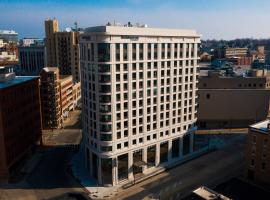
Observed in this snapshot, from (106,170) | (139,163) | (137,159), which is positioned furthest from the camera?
(137,159)

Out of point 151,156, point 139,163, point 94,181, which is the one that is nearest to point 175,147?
point 151,156

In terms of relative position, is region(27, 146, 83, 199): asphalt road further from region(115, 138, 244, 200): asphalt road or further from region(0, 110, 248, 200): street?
region(115, 138, 244, 200): asphalt road

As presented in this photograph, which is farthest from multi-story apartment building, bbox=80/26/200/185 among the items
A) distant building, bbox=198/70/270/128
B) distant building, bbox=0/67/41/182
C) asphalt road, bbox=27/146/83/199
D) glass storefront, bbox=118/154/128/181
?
distant building, bbox=198/70/270/128

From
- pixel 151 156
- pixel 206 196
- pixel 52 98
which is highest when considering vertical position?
pixel 52 98

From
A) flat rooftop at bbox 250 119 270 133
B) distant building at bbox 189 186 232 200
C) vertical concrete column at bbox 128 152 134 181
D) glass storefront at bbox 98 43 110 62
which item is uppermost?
glass storefront at bbox 98 43 110 62

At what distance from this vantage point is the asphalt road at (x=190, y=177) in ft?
247

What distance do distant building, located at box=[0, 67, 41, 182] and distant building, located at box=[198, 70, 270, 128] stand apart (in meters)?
70.2

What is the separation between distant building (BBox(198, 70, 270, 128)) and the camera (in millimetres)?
125000

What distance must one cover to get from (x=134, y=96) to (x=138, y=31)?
18.1 m

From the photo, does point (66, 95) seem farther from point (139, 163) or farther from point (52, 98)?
point (139, 163)

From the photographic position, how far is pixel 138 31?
7700 centimetres

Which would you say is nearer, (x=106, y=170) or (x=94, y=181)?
(x=106, y=170)

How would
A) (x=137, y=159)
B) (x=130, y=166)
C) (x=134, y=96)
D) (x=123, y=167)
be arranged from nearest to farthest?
(x=134, y=96)
(x=123, y=167)
(x=130, y=166)
(x=137, y=159)

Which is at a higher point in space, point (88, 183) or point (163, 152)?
point (163, 152)
